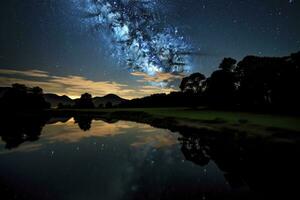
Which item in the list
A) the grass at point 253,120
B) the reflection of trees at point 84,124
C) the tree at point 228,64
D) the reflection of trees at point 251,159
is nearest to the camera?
the reflection of trees at point 251,159

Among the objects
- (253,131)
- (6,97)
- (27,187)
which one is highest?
(6,97)

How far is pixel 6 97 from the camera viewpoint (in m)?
122

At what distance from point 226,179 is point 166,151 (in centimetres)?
928

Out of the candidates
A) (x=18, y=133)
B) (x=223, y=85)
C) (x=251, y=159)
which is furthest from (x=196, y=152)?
(x=223, y=85)

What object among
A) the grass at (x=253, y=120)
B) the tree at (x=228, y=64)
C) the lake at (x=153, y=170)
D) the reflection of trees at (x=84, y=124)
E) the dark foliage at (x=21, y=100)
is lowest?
the lake at (x=153, y=170)

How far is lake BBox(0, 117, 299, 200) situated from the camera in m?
11.9

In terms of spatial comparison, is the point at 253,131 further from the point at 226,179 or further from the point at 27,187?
the point at 27,187

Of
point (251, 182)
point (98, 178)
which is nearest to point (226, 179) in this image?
point (251, 182)

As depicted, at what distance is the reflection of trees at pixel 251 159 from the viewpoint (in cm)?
1289

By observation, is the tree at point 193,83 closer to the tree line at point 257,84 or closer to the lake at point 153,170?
the tree line at point 257,84

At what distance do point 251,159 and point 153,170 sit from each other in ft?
25.6

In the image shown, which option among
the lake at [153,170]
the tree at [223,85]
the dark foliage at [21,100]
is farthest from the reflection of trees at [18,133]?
the dark foliage at [21,100]

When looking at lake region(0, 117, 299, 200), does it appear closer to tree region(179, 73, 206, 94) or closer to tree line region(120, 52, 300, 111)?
tree line region(120, 52, 300, 111)

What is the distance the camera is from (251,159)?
59.8 feet
